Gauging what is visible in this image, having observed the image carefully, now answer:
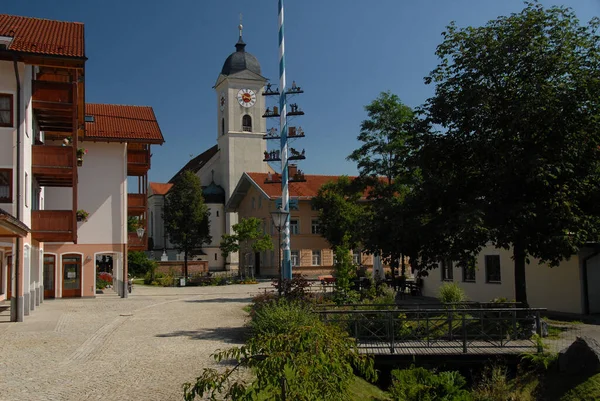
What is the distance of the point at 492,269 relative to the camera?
23.9 meters

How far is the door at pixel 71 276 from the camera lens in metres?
33.2

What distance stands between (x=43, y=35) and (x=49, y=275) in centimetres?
1341

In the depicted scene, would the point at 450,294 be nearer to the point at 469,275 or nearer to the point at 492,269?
the point at 492,269

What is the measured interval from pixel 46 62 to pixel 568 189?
1834cm

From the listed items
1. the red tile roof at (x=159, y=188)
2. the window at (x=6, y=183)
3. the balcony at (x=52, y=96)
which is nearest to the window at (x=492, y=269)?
the balcony at (x=52, y=96)

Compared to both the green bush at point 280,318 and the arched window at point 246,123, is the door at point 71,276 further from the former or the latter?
the arched window at point 246,123

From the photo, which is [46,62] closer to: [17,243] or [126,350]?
[17,243]

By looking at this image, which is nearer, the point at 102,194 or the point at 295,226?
the point at 102,194

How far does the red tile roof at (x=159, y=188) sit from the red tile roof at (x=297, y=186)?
31.3 m

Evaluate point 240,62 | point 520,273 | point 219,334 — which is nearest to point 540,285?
point 520,273

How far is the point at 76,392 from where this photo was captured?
408 inches

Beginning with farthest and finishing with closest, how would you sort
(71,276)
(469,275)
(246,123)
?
(246,123) → (71,276) → (469,275)

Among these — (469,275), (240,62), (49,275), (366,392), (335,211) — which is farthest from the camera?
(240,62)

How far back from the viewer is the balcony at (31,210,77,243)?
24266mm
